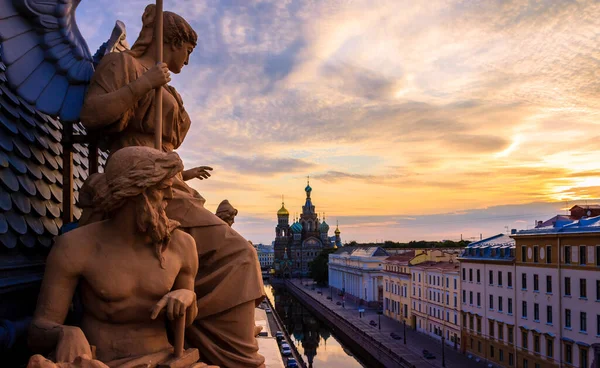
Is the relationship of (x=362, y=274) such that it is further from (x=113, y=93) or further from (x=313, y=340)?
(x=113, y=93)

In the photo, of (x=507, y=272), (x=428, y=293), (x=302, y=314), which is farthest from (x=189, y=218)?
(x=302, y=314)

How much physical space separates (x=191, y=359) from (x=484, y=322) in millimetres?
32991

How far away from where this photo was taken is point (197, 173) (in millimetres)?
5086

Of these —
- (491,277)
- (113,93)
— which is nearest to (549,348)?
(491,277)

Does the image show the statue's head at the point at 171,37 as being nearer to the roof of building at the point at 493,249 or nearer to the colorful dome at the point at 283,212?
the roof of building at the point at 493,249

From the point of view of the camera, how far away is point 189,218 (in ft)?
13.1

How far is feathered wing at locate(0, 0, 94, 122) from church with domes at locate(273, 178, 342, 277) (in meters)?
111

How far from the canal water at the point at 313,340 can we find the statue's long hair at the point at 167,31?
123ft

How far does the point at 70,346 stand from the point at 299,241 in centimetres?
11806

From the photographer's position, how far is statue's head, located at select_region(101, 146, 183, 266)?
3.02 m

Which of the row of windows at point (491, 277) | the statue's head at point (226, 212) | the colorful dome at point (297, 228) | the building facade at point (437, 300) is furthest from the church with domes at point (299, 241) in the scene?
the statue's head at point (226, 212)

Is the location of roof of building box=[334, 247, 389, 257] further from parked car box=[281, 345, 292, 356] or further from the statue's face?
the statue's face

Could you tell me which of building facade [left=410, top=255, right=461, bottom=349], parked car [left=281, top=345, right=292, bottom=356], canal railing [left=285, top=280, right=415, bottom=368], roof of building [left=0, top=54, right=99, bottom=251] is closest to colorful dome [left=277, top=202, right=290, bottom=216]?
canal railing [left=285, top=280, right=415, bottom=368]

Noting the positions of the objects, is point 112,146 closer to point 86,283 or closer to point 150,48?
point 150,48
